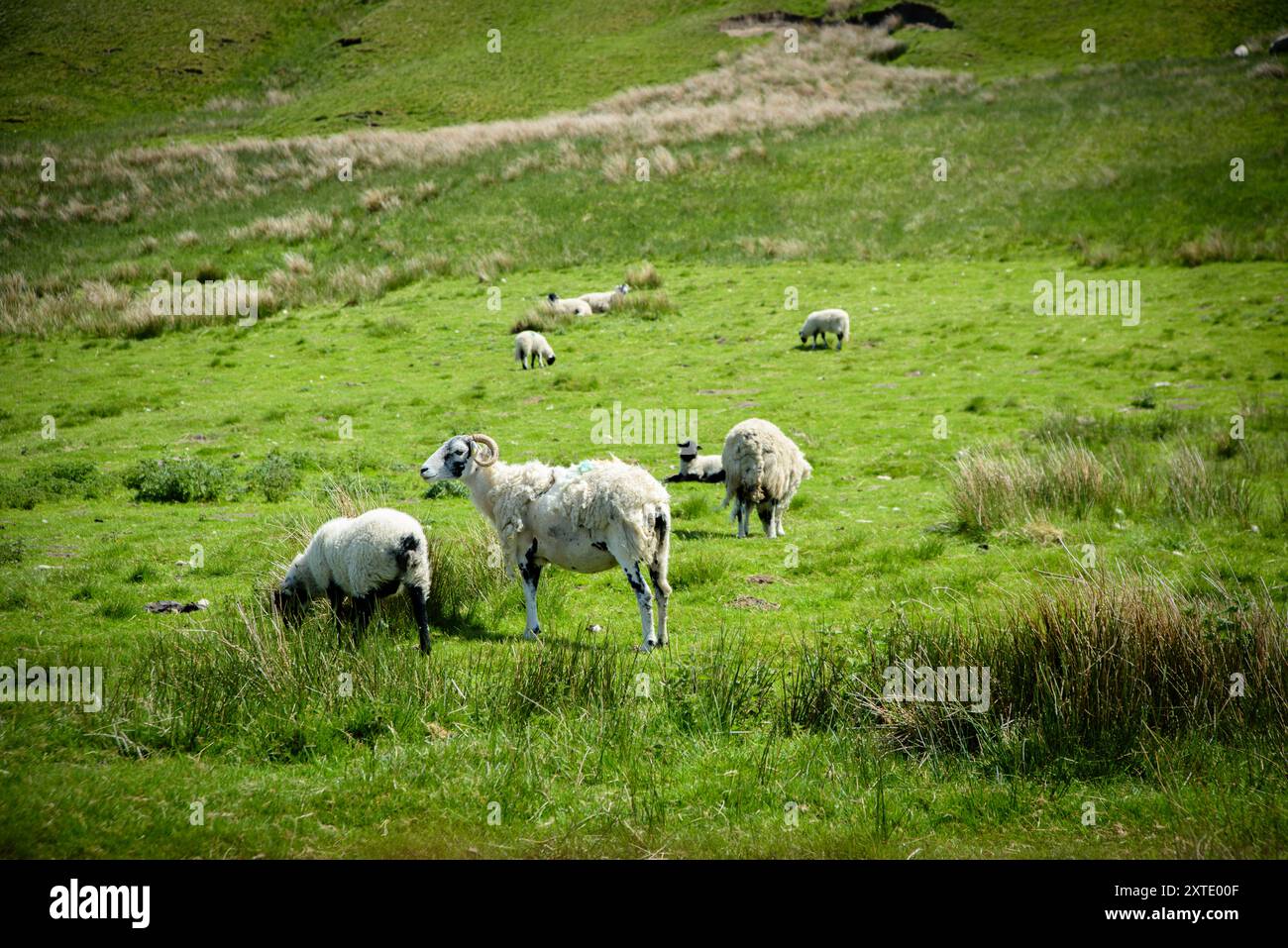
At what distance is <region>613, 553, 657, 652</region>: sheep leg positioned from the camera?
10836mm

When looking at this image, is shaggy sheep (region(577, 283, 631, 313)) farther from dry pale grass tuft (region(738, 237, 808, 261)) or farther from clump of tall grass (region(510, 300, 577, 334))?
dry pale grass tuft (region(738, 237, 808, 261))

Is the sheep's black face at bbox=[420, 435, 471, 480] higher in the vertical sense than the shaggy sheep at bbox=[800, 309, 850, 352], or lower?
lower

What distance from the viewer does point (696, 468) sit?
62.5ft

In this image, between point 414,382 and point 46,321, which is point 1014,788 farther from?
point 46,321

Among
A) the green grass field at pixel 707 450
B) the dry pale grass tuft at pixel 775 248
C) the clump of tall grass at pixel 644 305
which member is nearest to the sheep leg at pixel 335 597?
the green grass field at pixel 707 450

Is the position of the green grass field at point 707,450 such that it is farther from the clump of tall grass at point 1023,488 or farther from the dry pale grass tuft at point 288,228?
the dry pale grass tuft at point 288,228

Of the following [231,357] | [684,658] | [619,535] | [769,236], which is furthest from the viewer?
[769,236]

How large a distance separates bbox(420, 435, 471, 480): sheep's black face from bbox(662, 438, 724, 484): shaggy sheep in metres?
7.14

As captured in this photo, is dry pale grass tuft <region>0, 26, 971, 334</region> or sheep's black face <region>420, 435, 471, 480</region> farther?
dry pale grass tuft <region>0, 26, 971, 334</region>

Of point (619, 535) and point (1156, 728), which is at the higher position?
point (619, 535)

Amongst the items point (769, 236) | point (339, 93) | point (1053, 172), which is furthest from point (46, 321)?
point (339, 93)

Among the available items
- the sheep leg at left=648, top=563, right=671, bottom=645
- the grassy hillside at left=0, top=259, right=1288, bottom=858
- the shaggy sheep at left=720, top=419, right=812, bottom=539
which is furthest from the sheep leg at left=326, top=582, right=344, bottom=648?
the shaggy sheep at left=720, top=419, right=812, bottom=539
